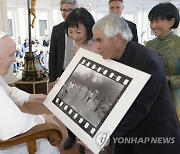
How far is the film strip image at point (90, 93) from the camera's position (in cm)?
111

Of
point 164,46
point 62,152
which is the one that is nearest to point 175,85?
point 164,46

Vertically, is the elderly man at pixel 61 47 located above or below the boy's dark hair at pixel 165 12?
below

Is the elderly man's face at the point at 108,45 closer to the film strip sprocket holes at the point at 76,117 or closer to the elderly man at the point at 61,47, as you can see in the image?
the film strip sprocket holes at the point at 76,117

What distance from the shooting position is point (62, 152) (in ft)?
7.77

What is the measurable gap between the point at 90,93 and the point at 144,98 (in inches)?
11.6

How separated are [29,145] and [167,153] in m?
0.78

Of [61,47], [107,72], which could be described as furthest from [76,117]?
[61,47]

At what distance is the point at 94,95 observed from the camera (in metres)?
1.22

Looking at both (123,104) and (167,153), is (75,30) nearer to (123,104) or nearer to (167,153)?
(123,104)

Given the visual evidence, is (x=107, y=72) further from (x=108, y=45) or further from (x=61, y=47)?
(x=61, y=47)

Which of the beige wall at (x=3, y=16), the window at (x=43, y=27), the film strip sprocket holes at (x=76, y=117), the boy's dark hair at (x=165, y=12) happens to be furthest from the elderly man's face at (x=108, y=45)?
the window at (x=43, y=27)

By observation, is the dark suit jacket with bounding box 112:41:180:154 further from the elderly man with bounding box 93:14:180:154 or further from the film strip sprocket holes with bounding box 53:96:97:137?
the film strip sprocket holes with bounding box 53:96:97:137

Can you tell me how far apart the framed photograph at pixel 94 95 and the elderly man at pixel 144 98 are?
0.23 feet

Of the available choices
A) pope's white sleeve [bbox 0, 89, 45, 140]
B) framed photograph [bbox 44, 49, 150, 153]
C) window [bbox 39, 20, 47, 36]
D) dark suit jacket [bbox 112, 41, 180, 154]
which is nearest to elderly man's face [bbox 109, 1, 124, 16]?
framed photograph [bbox 44, 49, 150, 153]
